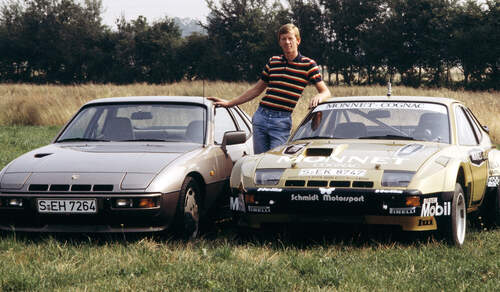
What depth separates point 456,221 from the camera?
205 inches

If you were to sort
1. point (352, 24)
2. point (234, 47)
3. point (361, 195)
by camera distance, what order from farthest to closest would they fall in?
point (234, 47)
point (352, 24)
point (361, 195)

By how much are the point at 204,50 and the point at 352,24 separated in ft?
42.9

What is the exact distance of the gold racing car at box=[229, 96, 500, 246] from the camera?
496cm

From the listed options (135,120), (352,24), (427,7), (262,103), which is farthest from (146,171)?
(352,24)

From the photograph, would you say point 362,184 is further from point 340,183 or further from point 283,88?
point 283,88

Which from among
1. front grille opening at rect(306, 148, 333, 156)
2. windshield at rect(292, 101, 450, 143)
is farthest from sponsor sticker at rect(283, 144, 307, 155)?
windshield at rect(292, 101, 450, 143)

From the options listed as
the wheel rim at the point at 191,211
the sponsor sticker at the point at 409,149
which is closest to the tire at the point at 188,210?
the wheel rim at the point at 191,211

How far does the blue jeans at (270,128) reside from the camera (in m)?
7.11

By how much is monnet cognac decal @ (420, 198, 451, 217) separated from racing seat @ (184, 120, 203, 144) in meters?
2.44

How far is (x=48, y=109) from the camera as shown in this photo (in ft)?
67.8

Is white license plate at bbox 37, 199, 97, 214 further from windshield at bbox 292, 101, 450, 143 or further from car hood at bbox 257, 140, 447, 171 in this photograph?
windshield at bbox 292, 101, 450, 143

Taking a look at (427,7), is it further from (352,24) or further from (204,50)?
(204,50)

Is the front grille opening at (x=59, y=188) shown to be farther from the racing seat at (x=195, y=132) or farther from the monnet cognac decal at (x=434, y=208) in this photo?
the monnet cognac decal at (x=434, y=208)

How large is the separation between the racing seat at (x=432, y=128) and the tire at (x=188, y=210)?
2081mm
